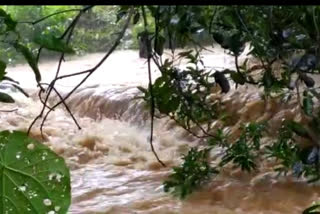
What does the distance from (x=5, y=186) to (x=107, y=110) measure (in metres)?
3.76

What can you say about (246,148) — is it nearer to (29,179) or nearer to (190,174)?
(190,174)

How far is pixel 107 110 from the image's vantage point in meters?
4.50

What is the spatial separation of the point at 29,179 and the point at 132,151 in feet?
8.59

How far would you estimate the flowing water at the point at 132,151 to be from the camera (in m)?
2.37

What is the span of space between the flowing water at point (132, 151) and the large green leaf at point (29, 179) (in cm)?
86

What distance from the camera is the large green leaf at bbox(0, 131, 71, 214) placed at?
750 mm

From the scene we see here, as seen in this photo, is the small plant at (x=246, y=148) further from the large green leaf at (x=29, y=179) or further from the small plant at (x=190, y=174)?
the large green leaf at (x=29, y=179)

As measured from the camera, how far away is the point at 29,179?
759mm

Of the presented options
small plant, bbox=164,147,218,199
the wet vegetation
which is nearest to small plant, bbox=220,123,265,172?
small plant, bbox=164,147,218,199

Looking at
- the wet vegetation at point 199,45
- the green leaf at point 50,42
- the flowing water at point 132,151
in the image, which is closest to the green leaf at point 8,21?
the wet vegetation at point 199,45

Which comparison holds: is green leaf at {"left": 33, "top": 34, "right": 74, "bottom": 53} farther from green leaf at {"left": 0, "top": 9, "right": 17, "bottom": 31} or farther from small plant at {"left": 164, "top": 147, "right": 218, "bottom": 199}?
small plant at {"left": 164, "top": 147, "right": 218, "bottom": 199}

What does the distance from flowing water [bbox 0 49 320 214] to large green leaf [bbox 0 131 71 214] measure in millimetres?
856

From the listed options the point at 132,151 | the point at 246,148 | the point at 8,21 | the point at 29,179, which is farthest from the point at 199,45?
the point at 132,151

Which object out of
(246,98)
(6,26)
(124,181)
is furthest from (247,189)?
(6,26)
